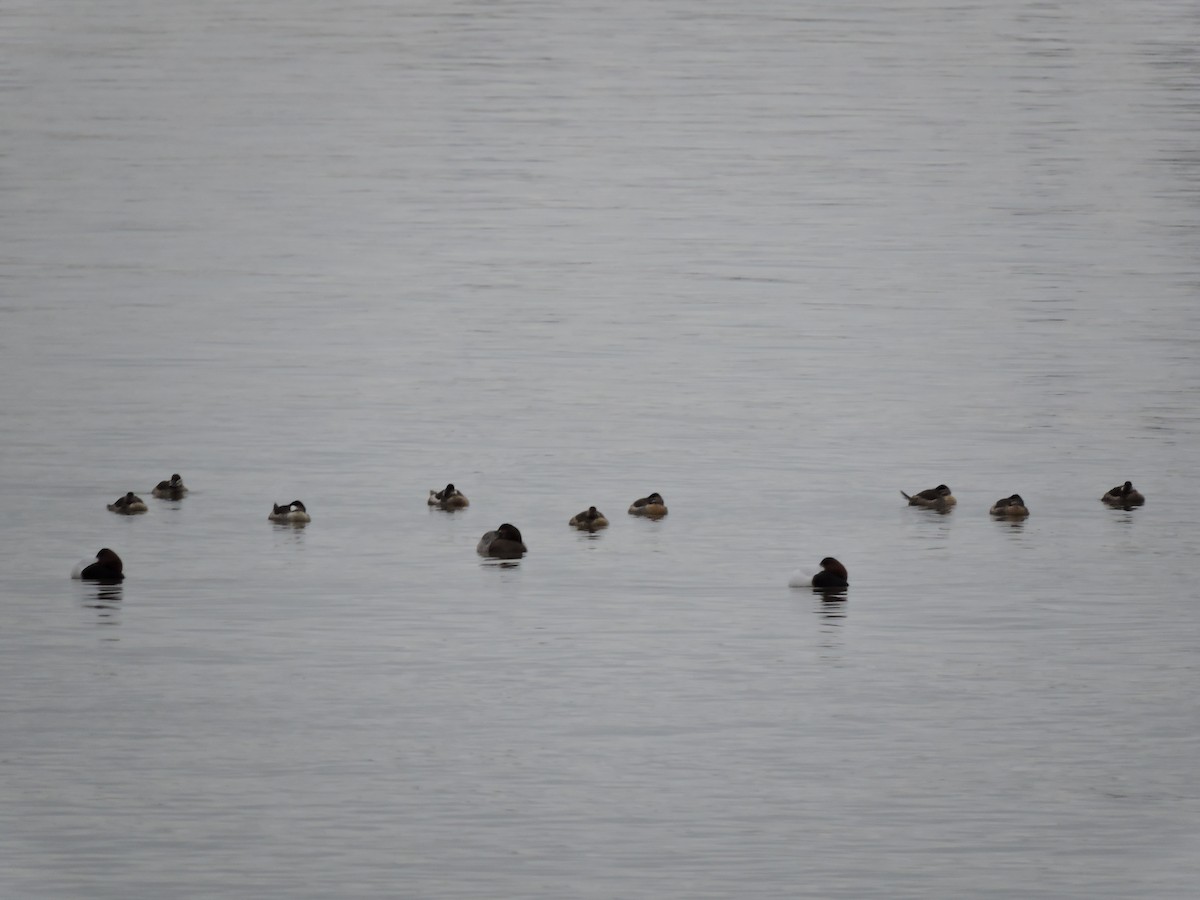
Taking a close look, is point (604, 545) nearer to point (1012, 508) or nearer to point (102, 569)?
point (1012, 508)

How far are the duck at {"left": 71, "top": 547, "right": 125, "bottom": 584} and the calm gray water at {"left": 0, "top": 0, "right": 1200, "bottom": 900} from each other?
0.99 feet

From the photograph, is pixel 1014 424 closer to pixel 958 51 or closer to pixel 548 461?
pixel 548 461

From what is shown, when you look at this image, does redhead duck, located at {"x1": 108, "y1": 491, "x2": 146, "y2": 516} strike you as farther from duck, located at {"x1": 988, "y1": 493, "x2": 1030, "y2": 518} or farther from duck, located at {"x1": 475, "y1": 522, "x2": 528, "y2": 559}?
duck, located at {"x1": 988, "y1": 493, "x2": 1030, "y2": 518}

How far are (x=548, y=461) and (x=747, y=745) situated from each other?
18.7 m

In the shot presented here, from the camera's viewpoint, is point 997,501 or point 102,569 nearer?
point 102,569

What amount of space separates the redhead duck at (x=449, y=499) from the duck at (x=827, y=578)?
691 cm

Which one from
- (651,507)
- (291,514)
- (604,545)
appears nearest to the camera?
(604,545)

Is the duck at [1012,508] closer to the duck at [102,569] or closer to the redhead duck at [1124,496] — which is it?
the redhead duck at [1124,496]

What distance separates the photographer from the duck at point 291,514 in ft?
104

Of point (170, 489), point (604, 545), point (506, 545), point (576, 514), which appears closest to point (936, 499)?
point (576, 514)

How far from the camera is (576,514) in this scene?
33.3m

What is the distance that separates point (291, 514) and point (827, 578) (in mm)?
7849

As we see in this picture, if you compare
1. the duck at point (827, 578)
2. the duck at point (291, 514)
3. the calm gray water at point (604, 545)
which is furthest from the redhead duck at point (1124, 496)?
the duck at point (291, 514)

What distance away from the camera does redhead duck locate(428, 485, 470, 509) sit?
33406mm
